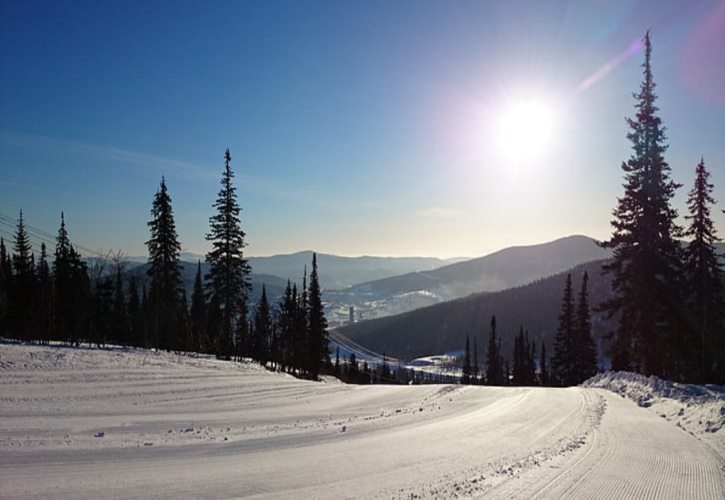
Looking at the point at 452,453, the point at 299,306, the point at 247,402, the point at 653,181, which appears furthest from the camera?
the point at 299,306

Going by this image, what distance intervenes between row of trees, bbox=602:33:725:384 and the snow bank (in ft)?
24.3

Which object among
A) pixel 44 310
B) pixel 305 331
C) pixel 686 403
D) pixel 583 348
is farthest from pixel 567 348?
pixel 44 310

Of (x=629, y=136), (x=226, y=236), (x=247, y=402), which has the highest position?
(x=629, y=136)

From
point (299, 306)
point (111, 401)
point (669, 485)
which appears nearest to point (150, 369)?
point (111, 401)

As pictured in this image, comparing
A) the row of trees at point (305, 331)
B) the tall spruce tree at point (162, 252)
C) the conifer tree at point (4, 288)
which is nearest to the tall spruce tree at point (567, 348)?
the row of trees at point (305, 331)

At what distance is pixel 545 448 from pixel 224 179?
30.1m

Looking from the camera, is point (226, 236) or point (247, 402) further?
point (226, 236)

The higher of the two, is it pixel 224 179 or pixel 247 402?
pixel 224 179

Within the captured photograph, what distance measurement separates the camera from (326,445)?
737 cm

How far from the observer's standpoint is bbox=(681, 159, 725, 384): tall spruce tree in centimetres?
2330

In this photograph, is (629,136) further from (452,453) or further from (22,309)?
(22,309)

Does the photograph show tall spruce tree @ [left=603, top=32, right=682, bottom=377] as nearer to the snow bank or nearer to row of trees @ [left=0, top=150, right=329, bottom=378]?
the snow bank

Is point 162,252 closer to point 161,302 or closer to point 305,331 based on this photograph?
point 161,302

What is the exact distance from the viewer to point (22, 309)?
133 feet
